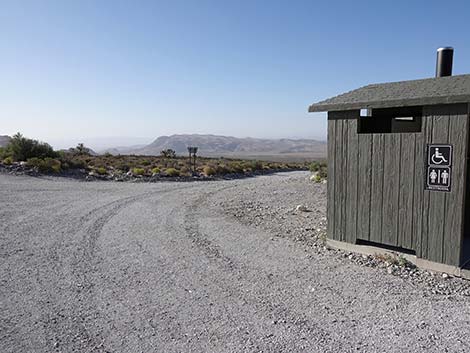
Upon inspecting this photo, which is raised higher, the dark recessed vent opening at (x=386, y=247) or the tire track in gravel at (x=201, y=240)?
the dark recessed vent opening at (x=386, y=247)

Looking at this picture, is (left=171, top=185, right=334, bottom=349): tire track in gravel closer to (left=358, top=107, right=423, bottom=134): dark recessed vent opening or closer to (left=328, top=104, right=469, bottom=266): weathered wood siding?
(left=328, top=104, right=469, bottom=266): weathered wood siding

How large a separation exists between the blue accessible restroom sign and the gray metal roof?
69cm

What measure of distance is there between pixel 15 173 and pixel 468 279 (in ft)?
69.2

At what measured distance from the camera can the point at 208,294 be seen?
4672mm

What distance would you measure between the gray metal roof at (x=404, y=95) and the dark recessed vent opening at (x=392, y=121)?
0.52 meters

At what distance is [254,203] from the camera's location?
1225cm

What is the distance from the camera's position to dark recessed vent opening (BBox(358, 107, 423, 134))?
277 inches

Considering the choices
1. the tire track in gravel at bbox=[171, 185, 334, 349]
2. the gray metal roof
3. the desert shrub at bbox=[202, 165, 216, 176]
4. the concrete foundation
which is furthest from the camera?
the desert shrub at bbox=[202, 165, 216, 176]

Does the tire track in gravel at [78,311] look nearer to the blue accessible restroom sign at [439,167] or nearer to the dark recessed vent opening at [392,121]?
the blue accessible restroom sign at [439,167]

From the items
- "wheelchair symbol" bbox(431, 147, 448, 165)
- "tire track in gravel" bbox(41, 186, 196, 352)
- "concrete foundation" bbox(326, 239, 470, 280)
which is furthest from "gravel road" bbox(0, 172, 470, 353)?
"wheelchair symbol" bbox(431, 147, 448, 165)

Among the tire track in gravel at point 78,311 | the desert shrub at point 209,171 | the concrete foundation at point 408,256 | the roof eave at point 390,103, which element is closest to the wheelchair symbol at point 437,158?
the roof eave at point 390,103

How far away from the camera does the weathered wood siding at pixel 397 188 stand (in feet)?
16.7

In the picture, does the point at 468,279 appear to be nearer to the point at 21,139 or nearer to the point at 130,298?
the point at 130,298

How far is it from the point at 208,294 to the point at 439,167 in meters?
3.80
